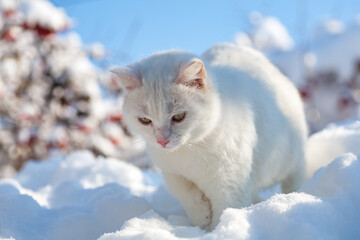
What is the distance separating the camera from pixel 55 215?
1.51 m

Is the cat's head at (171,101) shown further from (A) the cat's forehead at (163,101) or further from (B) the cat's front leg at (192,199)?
(B) the cat's front leg at (192,199)

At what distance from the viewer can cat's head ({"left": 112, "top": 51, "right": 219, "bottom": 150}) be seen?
1274 mm

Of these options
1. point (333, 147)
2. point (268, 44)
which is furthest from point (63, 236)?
point (268, 44)

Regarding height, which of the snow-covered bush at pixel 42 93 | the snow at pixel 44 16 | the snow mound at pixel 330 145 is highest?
the snow at pixel 44 16

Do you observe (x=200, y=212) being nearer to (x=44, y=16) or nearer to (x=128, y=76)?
(x=128, y=76)

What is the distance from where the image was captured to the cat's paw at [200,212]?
146 centimetres

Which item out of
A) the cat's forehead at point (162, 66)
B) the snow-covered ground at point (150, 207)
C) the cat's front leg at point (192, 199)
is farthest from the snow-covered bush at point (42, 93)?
the cat's forehead at point (162, 66)

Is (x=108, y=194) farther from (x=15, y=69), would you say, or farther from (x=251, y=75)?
(x=15, y=69)

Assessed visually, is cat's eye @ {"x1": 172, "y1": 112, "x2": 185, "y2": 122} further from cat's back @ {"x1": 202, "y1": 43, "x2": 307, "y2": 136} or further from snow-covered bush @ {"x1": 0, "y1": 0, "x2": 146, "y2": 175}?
snow-covered bush @ {"x1": 0, "y1": 0, "x2": 146, "y2": 175}

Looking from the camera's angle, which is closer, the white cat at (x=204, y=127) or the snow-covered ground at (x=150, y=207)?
the snow-covered ground at (x=150, y=207)

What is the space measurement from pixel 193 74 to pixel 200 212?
603mm

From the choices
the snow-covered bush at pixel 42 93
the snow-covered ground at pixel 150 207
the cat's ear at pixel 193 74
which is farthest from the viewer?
the snow-covered bush at pixel 42 93

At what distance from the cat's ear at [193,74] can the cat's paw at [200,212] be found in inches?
19.6

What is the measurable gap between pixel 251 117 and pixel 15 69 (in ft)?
10.3
